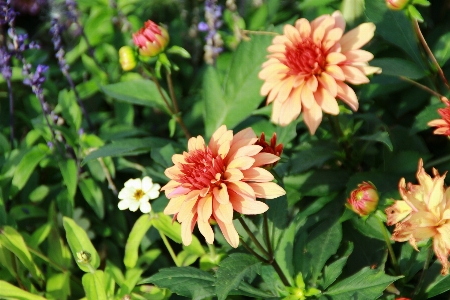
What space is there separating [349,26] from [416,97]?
0.27 meters

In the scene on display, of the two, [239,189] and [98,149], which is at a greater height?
[239,189]

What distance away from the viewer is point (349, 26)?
4.67ft

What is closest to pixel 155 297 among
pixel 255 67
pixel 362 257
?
pixel 362 257

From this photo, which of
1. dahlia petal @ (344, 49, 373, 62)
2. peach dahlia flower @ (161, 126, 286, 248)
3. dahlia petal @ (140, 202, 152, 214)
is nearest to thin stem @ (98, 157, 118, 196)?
dahlia petal @ (140, 202, 152, 214)

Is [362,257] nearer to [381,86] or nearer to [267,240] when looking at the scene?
[267,240]

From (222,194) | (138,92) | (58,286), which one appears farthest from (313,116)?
(58,286)

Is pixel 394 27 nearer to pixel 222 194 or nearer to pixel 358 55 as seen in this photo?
pixel 358 55

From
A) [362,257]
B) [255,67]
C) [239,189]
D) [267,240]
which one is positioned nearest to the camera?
[239,189]

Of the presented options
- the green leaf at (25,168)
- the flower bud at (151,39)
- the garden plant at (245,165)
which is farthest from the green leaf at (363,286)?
the green leaf at (25,168)

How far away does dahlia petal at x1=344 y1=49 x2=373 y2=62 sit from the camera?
104 centimetres

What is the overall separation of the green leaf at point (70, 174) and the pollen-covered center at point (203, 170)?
0.52m

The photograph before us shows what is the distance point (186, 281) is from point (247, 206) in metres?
0.28

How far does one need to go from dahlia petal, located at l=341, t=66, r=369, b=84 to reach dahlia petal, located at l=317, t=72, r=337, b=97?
0.03 metres

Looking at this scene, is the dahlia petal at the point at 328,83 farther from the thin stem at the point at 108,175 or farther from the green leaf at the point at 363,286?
the thin stem at the point at 108,175
